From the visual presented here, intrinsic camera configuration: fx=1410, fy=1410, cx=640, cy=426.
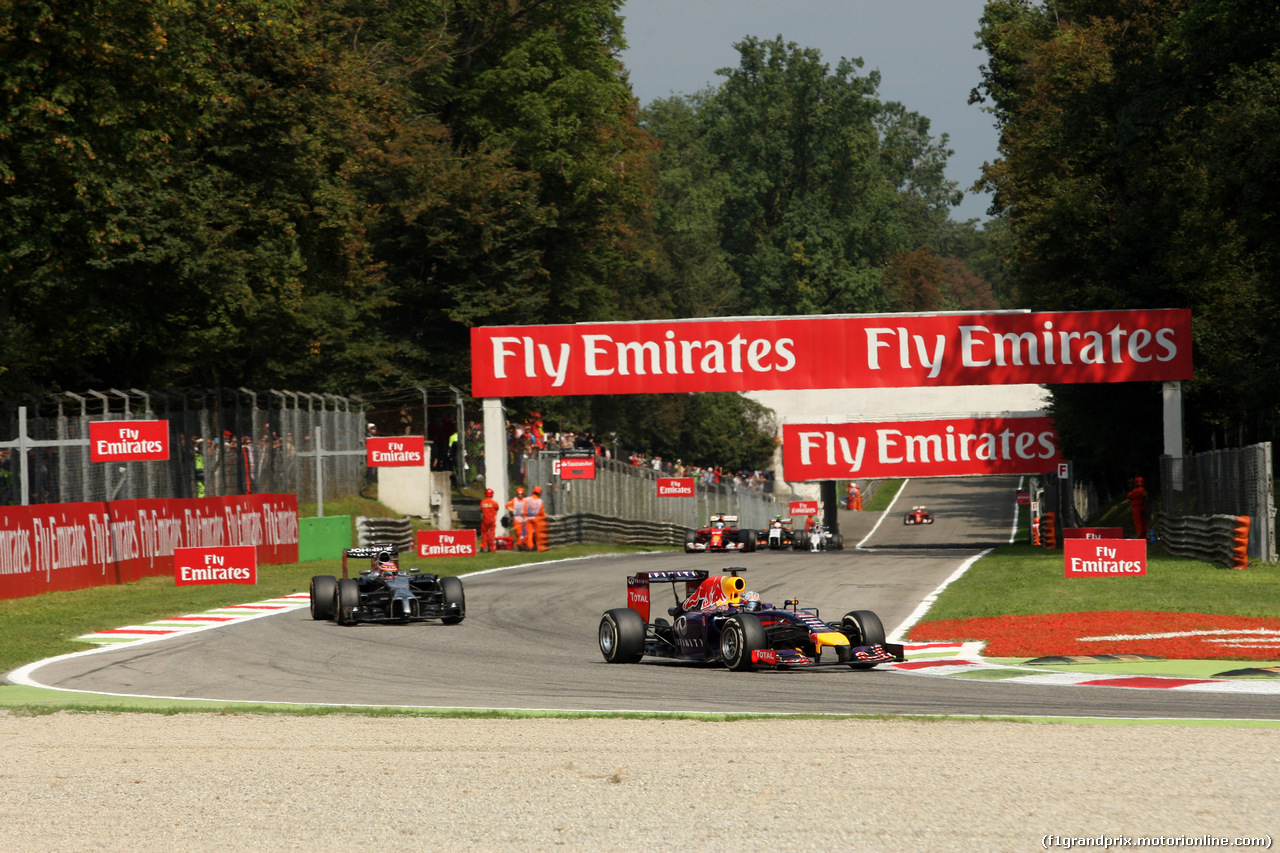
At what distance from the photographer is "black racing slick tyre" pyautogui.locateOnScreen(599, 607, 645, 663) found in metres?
14.8

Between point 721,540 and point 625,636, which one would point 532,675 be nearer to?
point 625,636

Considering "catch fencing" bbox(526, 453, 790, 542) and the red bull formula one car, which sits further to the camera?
"catch fencing" bbox(526, 453, 790, 542)

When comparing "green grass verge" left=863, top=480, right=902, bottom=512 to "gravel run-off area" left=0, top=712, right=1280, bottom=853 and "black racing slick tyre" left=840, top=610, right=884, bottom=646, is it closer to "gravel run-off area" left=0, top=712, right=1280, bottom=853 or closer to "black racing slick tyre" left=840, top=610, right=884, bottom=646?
"black racing slick tyre" left=840, top=610, right=884, bottom=646

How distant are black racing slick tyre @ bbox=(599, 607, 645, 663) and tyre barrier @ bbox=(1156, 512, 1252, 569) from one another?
14.1 meters

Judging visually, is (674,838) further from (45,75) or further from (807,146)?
(807,146)

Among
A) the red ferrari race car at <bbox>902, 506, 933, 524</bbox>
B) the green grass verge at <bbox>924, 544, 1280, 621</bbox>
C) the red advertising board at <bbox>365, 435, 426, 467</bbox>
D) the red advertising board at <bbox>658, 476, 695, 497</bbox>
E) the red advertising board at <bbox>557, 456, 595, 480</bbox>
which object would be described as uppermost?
the red advertising board at <bbox>365, 435, 426, 467</bbox>

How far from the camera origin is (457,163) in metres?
53.6

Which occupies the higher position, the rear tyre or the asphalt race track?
the rear tyre

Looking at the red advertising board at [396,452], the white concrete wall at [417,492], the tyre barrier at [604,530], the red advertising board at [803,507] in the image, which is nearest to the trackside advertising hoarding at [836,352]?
the red advertising board at [396,452]

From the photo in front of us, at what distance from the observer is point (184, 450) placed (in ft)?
101

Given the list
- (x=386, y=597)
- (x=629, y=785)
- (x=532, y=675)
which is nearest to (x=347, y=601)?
(x=386, y=597)

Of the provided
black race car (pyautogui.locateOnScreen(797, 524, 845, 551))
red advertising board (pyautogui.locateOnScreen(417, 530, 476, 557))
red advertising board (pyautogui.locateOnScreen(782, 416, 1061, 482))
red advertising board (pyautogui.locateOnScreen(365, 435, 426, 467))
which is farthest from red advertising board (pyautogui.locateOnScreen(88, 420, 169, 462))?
black race car (pyautogui.locateOnScreen(797, 524, 845, 551))

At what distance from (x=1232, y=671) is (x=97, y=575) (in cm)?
1888

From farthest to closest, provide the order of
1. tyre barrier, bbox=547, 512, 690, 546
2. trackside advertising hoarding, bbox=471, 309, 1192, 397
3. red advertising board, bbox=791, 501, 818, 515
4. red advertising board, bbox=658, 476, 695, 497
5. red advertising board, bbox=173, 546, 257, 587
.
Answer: red advertising board, bbox=791, 501, 818, 515 → red advertising board, bbox=658, 476, 695, 497 → tyre barrier, bbox=547, 512, 690, 546 → trackside advertising hoarding, bbox=471, 309, 1192, 397 → red advertising board, bbox=173, 546, 257, 587
